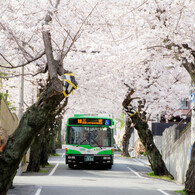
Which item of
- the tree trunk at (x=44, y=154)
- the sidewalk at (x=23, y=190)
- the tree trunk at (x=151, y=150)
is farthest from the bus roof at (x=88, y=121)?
the sidewalk at (x=23, y=190)

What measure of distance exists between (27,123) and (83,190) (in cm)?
467

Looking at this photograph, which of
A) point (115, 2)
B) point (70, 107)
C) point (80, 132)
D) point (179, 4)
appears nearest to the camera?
point (179, 4)

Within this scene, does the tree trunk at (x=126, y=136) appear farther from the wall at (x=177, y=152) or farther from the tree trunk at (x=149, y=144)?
the tree trunk at (x=149, y=144)

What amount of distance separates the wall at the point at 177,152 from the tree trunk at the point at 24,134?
8961 millimetres

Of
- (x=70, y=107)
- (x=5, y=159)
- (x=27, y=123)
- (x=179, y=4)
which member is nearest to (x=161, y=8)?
(x=179, y=4)

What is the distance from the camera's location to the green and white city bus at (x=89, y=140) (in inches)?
924

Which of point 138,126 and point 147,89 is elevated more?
point 147,89

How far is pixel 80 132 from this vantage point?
23578mm

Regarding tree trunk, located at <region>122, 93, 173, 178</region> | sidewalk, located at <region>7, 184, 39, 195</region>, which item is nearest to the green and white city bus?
tree trunk, located at <region>122, 93, 173, 178</region>

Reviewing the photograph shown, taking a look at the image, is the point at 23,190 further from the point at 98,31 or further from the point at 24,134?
the point at 98,31

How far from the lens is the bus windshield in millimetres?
23547

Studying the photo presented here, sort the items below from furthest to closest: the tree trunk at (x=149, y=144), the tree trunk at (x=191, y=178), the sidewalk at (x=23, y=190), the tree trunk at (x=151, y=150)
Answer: the tree trunk at (x=149, y=144) < the tree trunk at (x=151, y=150) < the sidewalk at (x=23, y=190) < the tree trunk at (x=191, y=178)

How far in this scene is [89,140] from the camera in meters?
23.6

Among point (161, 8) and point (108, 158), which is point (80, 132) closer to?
point (108, 158)
